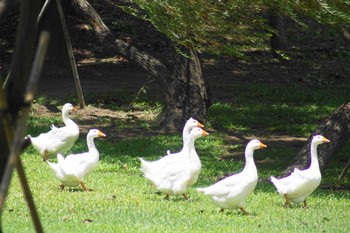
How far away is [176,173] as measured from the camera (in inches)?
392

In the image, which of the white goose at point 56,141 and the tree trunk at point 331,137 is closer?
the tree trunk at point 331,137

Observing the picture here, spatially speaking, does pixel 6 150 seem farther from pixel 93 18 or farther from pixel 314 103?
pixel 314 103

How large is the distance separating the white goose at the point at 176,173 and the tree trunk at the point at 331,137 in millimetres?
2209

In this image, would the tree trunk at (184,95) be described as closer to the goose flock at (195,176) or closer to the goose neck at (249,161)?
the goose flock at (195,176)

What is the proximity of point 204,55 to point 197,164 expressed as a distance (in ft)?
48.8

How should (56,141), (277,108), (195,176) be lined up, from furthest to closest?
(277,108) < (56,141) < (195,176)

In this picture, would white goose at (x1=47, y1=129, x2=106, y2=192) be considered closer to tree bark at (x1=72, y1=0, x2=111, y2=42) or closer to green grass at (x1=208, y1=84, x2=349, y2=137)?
green grass at (x1=208, y1=84, x2=349, y2=137)

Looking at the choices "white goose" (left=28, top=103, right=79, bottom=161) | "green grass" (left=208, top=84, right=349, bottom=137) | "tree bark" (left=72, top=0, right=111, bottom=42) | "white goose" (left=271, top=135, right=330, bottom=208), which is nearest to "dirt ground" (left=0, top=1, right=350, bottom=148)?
"green grass" (left=208, top=84, right=349, bottom=137)

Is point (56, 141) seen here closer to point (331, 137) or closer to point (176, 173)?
point (176, 173)

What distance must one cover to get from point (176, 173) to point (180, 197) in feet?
2.15

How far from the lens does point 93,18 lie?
56.9ft

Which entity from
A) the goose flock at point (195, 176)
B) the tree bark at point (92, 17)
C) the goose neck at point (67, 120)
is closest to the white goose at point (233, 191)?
the goose flock at point (195, 176)

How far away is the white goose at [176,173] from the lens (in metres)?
9.86

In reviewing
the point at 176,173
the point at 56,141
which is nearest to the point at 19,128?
the point at 176,173
